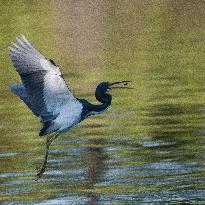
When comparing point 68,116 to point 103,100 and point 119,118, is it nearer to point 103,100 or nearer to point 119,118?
point 103,100

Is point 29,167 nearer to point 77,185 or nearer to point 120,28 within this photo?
point 77,185

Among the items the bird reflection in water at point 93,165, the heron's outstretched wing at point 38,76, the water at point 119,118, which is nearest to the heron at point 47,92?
the heron's outstretched wing at point 38,76

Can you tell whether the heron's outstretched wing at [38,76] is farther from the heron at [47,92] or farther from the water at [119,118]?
the water at [119,118]

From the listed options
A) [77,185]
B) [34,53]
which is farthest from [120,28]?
[34,53]

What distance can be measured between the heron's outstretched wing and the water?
4.80 ft

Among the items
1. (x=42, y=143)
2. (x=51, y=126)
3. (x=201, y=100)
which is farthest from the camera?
(x=201, y=100)

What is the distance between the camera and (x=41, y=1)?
31.8 m

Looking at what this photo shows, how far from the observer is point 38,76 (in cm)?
1030

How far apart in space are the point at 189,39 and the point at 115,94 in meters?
6.26

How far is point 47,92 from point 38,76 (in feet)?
0.66

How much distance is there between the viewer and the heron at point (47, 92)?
33.4 feet

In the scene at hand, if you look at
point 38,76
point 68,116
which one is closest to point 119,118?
point 68,116

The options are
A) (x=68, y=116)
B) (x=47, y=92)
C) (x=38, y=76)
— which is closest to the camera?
(x=38, y=76)

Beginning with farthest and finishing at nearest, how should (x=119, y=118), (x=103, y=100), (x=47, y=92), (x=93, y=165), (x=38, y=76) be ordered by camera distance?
(x=119, y=118)
(x=93, y=165)
(x=103, y=100)
(x=47, y=92)
(x=38, y=76)
